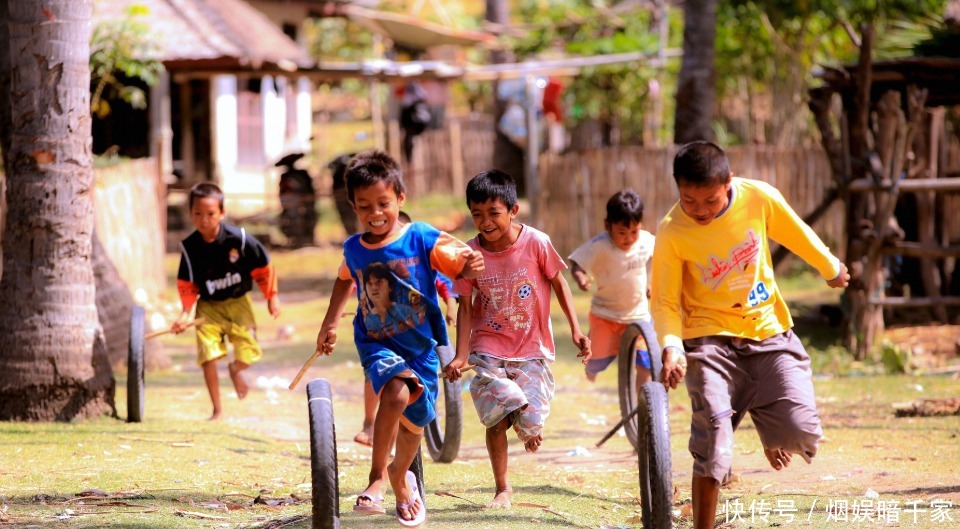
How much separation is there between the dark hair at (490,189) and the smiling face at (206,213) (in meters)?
3.04

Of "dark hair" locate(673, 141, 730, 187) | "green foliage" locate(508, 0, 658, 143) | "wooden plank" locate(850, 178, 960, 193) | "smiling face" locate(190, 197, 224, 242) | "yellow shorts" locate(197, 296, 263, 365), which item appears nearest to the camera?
"dark hair" locate(673, 141, 730, 187)

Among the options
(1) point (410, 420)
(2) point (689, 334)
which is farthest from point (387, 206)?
(2) point (689, 334)

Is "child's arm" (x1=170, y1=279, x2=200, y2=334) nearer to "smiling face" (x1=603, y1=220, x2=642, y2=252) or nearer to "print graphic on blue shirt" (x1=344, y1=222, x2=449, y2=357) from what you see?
"smiling face" (x1=603, y1=220, x2=642, y2=252)

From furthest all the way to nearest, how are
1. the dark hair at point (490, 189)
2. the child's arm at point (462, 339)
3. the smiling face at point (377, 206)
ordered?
the dark hair at point (490, 189)
the child's arm at point (462, 339)
the smiling face at point (377, 206)

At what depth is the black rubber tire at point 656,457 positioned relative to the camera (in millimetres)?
4781

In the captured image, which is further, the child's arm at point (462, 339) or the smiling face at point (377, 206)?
the child's arm at point (462, 339)

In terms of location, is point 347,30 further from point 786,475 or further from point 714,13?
point 786,475


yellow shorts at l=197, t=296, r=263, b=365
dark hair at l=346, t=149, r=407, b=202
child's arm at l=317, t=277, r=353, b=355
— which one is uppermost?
dark hair at l=346, t=149, r=407, b=202

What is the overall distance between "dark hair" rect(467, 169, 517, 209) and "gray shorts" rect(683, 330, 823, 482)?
3.81ft

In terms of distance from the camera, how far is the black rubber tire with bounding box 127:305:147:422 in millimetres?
8031

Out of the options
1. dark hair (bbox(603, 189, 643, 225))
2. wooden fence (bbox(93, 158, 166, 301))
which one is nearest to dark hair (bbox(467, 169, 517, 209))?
dark hair (bbox(603, 189, 643, 225))

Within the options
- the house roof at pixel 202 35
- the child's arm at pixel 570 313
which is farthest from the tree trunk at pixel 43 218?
the house roof at pixel 202 35

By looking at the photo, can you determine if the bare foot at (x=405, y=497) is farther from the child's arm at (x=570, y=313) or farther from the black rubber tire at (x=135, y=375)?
the black rubber tire at (x=135, y=375)

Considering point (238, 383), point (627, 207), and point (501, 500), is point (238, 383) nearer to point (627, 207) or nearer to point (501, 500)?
point (627, 207)
